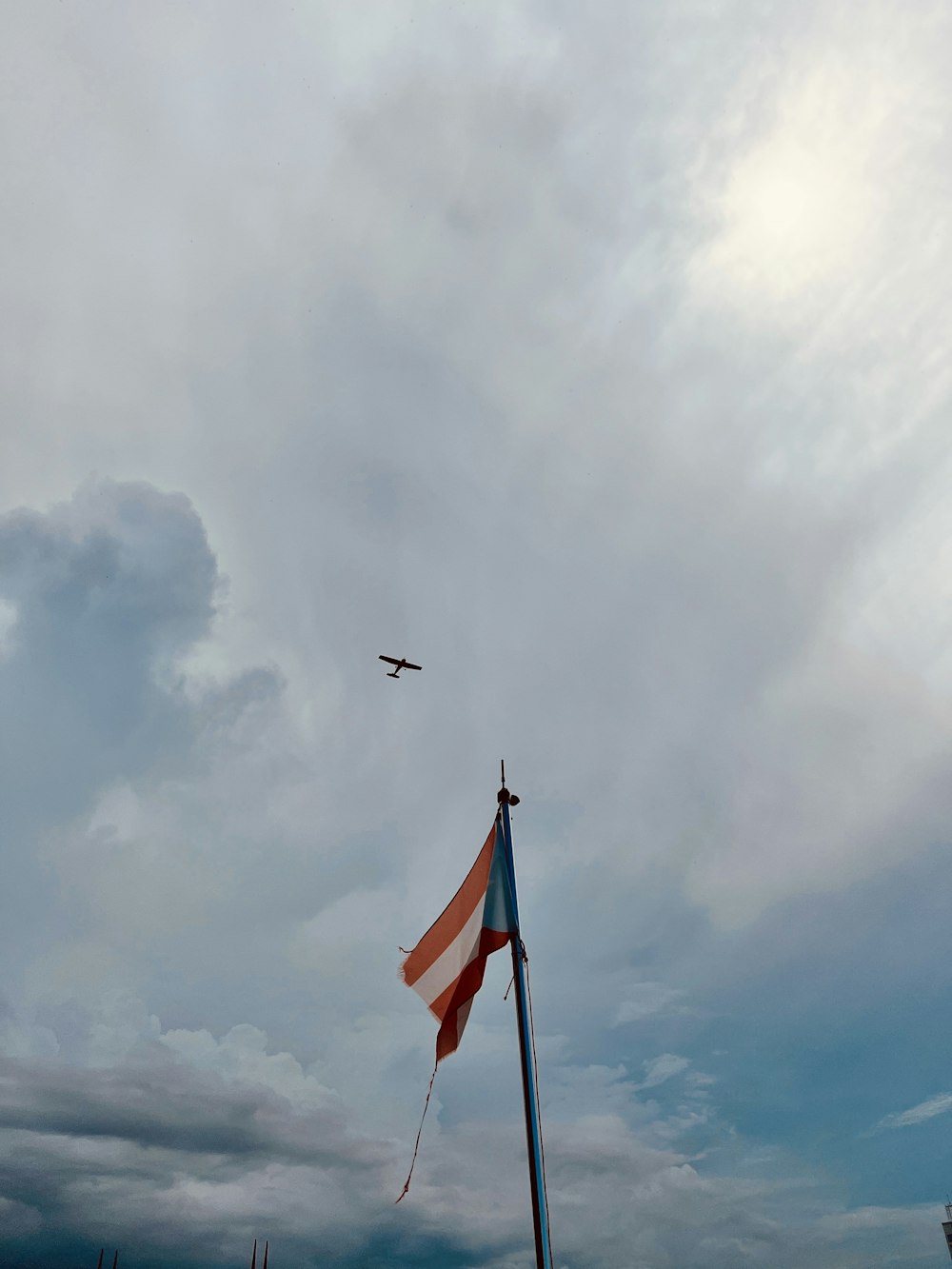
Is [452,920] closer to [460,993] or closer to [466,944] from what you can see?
[466,944]

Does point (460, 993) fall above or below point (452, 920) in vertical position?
below

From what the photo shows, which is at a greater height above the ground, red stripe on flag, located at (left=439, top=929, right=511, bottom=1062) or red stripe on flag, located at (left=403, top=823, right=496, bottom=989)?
red stripe on flag, located at (left=403, top=823, right=496, bottom=989)

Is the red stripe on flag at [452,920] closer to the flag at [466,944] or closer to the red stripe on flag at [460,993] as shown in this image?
the flag at [466,944]

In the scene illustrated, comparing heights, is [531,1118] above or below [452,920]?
below

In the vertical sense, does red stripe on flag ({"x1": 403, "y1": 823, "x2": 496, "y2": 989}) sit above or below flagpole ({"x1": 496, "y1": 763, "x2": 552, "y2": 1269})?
above

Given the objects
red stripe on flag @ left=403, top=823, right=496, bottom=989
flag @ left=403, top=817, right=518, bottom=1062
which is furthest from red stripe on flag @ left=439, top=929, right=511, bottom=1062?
red stripe on flag @ left=403, top=823, right=496, bottom=989

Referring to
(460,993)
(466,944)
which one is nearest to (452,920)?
(466,944)

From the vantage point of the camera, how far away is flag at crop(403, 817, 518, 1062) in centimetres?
2312

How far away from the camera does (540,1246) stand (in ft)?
60.4

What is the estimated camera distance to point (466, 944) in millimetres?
23344

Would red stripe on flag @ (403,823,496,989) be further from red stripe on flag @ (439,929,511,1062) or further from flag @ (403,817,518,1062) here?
red stripe on flag @ (439,929,511,1062)

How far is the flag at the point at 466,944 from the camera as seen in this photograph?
910 inches

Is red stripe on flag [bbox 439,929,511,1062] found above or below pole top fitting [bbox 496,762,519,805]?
below

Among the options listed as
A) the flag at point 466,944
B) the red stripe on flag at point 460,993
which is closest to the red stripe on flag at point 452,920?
the flag at point 466,944
